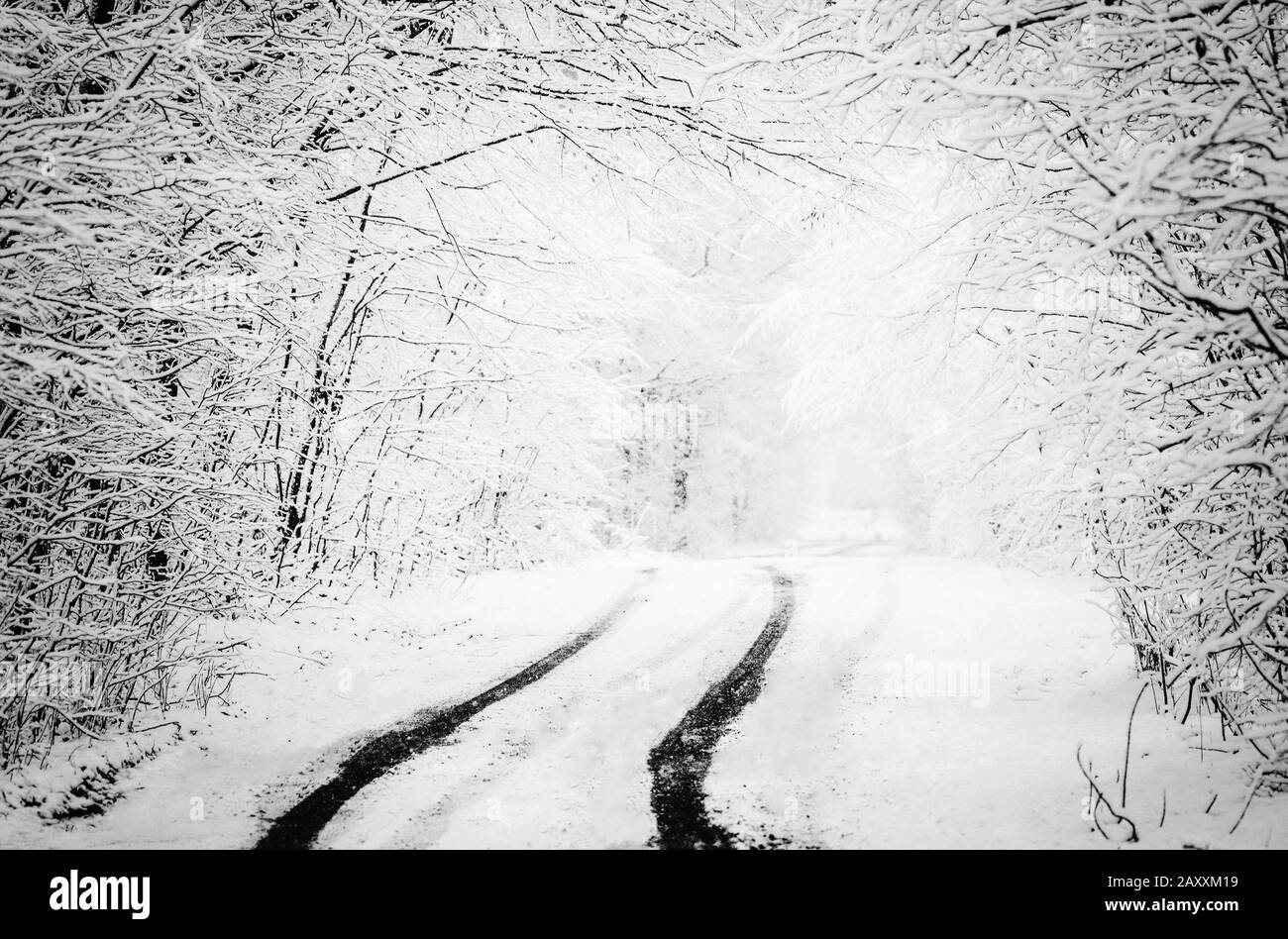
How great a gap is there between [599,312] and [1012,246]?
5.36m

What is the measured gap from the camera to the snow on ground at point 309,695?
11.6ft

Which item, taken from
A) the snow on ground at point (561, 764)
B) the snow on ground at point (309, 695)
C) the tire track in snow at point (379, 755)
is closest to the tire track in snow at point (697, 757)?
the snow on ground at point (561, 764)

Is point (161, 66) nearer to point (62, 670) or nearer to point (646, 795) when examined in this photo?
point (62, 670)

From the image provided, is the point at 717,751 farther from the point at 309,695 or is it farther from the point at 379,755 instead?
the point at 309,695

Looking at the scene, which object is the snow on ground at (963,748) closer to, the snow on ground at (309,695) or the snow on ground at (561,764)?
the snow on ground at (561,764)

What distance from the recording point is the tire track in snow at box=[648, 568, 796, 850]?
3.39 meters

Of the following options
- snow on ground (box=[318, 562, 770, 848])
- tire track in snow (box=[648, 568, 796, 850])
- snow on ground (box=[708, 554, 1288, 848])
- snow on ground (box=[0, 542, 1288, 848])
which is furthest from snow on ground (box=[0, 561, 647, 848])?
snow on ground (box=[708, 554, 1288, 848])

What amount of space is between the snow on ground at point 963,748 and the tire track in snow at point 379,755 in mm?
2056

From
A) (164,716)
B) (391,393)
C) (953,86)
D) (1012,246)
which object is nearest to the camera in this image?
(953,86)

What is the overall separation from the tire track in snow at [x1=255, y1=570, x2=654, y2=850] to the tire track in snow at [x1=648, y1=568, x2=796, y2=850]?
1603mm

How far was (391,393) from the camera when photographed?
6.84 meters

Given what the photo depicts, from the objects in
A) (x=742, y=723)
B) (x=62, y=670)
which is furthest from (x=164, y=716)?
(x=742, y=723)

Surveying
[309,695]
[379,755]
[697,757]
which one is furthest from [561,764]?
[309,695]
